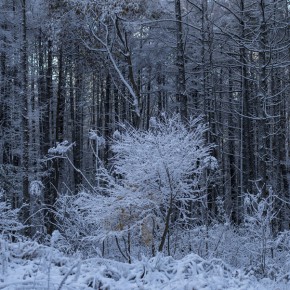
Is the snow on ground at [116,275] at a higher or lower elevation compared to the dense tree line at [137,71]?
lower

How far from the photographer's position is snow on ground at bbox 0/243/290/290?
3.45 m

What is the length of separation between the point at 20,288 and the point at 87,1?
935cm

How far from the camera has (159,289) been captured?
136 inches

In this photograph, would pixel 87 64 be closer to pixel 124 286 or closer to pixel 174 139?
pixel 174 139

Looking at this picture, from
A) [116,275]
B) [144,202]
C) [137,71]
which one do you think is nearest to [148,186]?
[144,202]

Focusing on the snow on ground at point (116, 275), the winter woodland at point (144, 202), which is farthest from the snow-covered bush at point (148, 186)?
the snow on ground at point (116, 275)

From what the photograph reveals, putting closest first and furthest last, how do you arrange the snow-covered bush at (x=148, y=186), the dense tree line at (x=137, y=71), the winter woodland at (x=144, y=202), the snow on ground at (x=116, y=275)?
the snow on ground at (x=116, y=275) → the winter woodland at (x=144, y=202) → the snow-covered bush at (x=148, y=186) → the dense tree line at (x=137, y=71)

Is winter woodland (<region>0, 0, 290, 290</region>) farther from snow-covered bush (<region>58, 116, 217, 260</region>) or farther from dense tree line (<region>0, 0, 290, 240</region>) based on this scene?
dense tree line (<region>0, 0, 290, 240</region>)

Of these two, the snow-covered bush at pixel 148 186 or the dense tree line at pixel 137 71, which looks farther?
the dense tree line at pixel 137 71

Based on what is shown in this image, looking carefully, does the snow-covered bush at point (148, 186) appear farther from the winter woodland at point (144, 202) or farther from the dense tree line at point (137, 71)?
the dense tree line at point (137, 71)

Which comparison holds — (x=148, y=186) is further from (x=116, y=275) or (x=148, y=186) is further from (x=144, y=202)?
(x=116, y=275)

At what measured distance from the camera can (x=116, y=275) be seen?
3824 millimetres

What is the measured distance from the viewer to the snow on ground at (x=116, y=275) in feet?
11.3

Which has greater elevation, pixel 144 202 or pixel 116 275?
pixel 144 202
